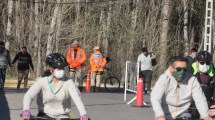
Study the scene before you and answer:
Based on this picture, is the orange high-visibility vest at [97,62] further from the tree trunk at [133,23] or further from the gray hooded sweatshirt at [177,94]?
the gray hooded sweatshirt at [177,94]

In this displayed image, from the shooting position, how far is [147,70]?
25.5 meters

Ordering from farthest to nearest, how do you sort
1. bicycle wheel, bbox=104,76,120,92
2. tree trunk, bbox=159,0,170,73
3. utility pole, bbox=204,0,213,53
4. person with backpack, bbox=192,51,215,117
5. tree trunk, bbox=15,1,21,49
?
tree trunk, bbox=15,1,21,49 < tree trunk, bbox=159,0,170,73 < bicycle wheel, bbox=104,76,120,92 < utility pole, bbox=204,0,213,53 < person with backpack, bbox=192,51,215,117

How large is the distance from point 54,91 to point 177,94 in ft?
4.98

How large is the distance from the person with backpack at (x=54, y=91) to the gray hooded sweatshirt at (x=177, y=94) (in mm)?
1056

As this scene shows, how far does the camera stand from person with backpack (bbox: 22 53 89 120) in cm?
857

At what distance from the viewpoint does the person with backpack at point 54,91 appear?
857 centimetres

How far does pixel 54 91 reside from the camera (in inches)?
342

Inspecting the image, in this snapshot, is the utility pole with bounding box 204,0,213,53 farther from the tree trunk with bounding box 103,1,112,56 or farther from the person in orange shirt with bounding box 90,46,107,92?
the tree trunk with bounding box 103,1,112,56

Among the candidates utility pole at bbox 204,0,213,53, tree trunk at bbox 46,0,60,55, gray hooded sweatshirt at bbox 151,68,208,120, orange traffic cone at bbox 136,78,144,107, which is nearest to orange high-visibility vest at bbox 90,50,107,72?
utility pole at bbox 204,0,213,53

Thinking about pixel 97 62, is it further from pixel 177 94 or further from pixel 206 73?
pixel 177 94

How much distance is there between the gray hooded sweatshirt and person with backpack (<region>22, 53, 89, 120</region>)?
1056 mm

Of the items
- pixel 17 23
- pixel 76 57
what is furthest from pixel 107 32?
pixel 76 57

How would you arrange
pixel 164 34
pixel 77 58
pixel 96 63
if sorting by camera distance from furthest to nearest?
pixel 164 34
pixel 96 63
pixel 77 58

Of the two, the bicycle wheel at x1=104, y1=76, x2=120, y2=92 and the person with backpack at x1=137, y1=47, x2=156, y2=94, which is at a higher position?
the person with backpack at x1=137, y1=47, x2=156, y2=94
